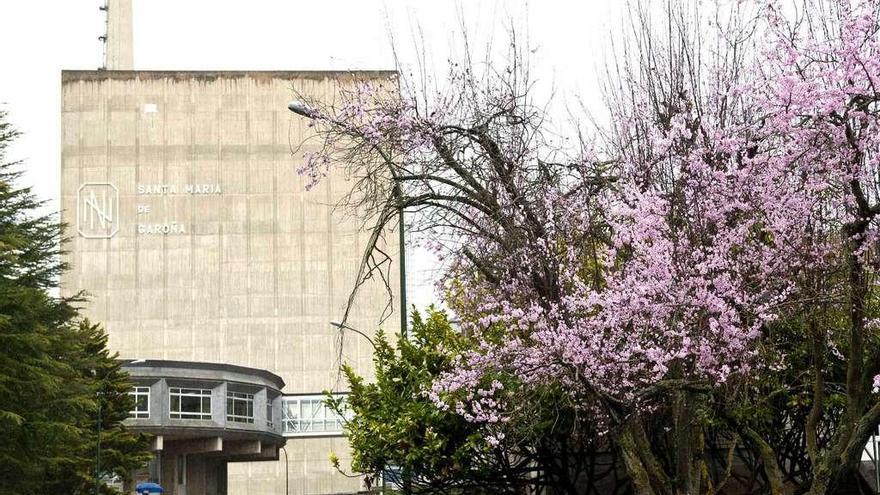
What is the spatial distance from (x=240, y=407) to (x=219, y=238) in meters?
22.8

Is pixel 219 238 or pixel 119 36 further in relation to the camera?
pixel 119 36

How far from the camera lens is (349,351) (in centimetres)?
9894

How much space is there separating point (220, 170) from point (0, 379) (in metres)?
63.3

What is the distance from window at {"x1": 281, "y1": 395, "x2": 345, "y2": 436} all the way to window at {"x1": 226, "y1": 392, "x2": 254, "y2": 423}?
15.6 metres

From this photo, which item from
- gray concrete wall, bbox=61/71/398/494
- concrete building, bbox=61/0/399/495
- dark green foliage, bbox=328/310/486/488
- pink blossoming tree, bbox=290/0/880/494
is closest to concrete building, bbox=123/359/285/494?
concrete building, bbox=61/0/399/495

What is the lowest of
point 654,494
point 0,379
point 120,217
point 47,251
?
point 654,494

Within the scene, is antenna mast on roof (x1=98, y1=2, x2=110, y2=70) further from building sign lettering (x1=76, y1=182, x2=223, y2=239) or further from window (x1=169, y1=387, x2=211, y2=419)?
window (x1=169, y1=387, x2=211, y2=419)

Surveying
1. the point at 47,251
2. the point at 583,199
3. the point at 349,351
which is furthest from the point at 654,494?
the point at 349,351

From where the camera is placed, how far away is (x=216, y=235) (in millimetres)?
99688

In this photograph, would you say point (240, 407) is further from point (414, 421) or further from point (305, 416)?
point (414, 421)

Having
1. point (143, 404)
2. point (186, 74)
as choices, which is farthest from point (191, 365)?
point (186, 74)

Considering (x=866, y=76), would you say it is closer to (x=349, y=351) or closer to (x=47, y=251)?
(x=47, y=251)

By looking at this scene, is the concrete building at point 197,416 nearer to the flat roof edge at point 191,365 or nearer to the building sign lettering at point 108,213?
the flat roof edge at point 191,365

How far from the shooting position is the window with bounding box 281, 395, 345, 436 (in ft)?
318
